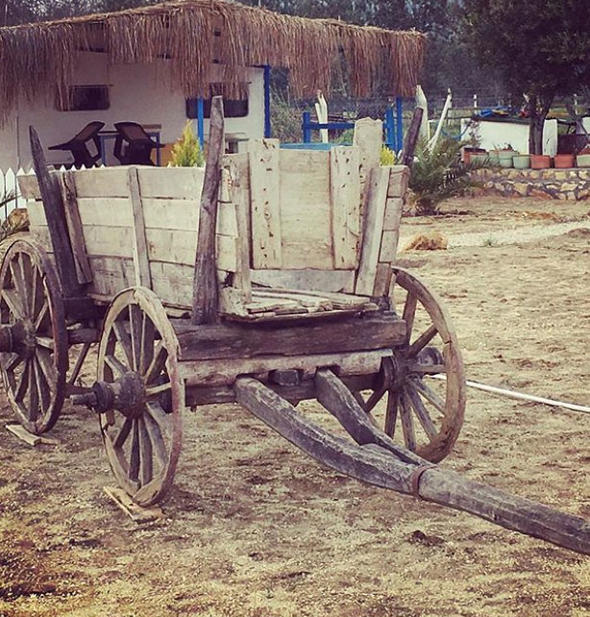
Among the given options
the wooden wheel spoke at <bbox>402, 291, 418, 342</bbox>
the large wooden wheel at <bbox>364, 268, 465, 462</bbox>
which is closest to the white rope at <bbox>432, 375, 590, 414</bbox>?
the wooden wheel spoke at <bbox>402, 291, 418, 342</bbox>

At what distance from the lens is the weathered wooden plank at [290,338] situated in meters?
4.14

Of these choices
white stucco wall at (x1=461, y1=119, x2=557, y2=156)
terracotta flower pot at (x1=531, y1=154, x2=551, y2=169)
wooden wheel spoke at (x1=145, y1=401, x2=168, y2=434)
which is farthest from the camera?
white stucco wall at (x1=461, y1=119, x2=557, y2=156)

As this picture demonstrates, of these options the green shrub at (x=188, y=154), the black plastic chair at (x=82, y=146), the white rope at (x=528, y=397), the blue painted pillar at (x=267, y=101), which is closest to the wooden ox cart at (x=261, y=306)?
the white rope at (x=528, y=397)

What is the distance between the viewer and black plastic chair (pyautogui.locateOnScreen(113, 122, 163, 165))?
1642 centimetres

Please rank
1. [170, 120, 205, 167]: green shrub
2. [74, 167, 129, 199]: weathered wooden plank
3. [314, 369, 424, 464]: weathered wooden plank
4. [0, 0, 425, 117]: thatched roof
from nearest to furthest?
[314, 369, 424, 464]: weathered wooden plank → [74, 167, 129, 199]: weathered wooden plank → [170, 120, 205, 167]: green shrub → [0, 0, 425, 117]: thatched roof

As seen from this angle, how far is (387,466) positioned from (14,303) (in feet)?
9.07

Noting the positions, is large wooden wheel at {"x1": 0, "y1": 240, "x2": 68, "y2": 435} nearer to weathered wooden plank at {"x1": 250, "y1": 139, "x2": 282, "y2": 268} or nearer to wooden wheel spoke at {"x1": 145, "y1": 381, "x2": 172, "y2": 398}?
wooden wheel spoke at {"x1": 145, "y1": 381, "x2": 172, "y2": 398}

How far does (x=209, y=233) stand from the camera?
406cm

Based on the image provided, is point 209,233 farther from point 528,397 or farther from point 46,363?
point 528,397

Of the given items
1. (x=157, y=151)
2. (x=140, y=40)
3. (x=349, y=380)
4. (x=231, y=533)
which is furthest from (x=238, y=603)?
(x=157, y=151)

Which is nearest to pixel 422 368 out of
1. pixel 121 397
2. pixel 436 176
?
pixel 121 397

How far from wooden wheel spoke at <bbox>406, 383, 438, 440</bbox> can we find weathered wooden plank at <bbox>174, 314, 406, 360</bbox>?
410 mm

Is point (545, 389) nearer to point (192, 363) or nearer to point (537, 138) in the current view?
point (192, 363)

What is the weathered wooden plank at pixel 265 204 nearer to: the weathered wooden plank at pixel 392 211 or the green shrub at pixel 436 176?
the weathered wooden plank at pixel 392 211
